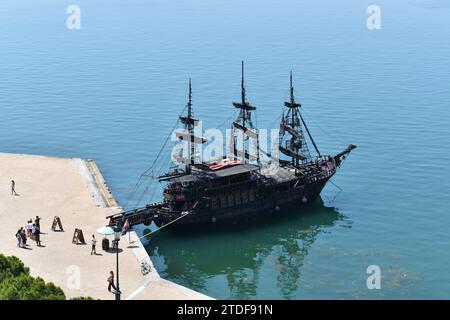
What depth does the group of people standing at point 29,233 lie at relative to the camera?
59.5m

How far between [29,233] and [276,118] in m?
54.0

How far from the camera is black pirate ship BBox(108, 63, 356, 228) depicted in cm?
6950

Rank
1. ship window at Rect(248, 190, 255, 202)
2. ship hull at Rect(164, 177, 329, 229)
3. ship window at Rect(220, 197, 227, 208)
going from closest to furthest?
ship hull at Rect(164, 177, 329, 229)
ship window at Rect(220, 197, 227, 208)
ship window at Rect(248, 190, 255, 202)

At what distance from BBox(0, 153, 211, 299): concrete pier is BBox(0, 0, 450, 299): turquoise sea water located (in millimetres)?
4910

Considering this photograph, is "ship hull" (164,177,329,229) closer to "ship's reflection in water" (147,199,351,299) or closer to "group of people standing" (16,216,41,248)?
"ship's reflection in water" (147,199,351,299)

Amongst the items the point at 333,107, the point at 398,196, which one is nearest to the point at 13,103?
the point at 333,107

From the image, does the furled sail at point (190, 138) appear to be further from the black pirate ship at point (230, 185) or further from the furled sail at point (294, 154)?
the furled sail at point (294, 154)

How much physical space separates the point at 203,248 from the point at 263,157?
16611 millimetres

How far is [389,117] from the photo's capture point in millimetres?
110812

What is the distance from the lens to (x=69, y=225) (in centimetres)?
6456

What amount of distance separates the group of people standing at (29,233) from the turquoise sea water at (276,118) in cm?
1062

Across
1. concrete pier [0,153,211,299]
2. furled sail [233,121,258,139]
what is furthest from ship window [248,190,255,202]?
concrete pier [0,153,211,299]

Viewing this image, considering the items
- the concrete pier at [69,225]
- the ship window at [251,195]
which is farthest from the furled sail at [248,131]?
the concrete pier at [69,225]

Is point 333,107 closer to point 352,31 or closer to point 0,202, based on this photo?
point 0,202
